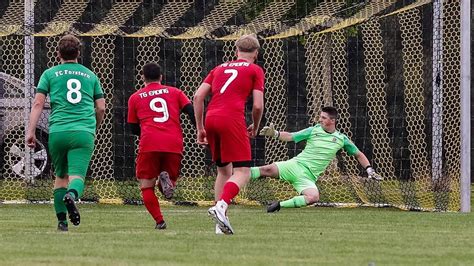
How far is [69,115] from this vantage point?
11602mm

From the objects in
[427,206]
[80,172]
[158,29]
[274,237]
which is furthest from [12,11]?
[274,237]

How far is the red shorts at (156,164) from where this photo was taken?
482 inches

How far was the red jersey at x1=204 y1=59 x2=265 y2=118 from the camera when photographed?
11.4 meters

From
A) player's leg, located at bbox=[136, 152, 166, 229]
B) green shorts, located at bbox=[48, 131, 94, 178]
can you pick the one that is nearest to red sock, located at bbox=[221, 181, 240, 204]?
player's leg, located at bbox=[136, 152, 166, 229]

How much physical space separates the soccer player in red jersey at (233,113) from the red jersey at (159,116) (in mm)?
730

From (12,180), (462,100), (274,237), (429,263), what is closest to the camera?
(429,263)

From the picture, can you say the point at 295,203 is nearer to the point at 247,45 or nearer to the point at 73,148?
the point at 247,45

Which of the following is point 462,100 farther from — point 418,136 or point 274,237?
point 274,237

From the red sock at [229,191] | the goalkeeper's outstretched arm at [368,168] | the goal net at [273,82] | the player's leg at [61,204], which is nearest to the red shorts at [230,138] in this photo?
the red sock at [229,191]

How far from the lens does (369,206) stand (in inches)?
671

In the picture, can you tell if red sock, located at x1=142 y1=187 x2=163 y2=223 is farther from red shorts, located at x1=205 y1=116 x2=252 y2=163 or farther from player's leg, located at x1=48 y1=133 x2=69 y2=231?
red shorts, located at x1=205 y1=116 x2=252 y2=163

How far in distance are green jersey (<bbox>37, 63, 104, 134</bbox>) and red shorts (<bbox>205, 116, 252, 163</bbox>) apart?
1.09 metres

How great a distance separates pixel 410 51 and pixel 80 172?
25.4 feet

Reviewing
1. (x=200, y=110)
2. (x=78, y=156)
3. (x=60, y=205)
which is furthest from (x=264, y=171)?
(x=78, y=156)
